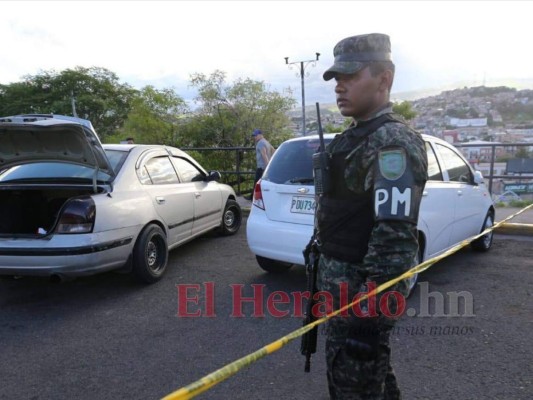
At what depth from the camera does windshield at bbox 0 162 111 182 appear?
4.49 metres

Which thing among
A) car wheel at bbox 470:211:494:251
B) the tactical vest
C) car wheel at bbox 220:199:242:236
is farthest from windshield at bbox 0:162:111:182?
car wheel at bbox 470:211:494:251

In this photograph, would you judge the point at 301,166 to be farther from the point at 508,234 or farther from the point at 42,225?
the point at 508,234

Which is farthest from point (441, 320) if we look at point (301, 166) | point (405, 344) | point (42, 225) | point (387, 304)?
point (42, 225)

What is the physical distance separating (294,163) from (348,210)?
2.53m

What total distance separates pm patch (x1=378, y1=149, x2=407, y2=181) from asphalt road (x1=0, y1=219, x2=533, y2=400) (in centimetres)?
163

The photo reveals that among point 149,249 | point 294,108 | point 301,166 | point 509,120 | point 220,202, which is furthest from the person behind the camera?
point 294,108

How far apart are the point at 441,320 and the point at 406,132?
2.52 meters

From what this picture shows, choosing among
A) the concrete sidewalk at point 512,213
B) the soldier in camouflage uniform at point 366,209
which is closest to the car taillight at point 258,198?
the soldier in camouflage uniform at point 366,209

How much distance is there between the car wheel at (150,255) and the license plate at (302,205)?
1.53m

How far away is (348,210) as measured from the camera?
1776mm

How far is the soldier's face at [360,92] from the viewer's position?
1743 mm

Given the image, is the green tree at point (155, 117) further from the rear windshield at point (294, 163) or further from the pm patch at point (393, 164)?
the pm patch at point (393, 164)

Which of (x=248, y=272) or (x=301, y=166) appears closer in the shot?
(x=301, y=166)

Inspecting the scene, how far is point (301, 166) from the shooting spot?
4.23 metres
